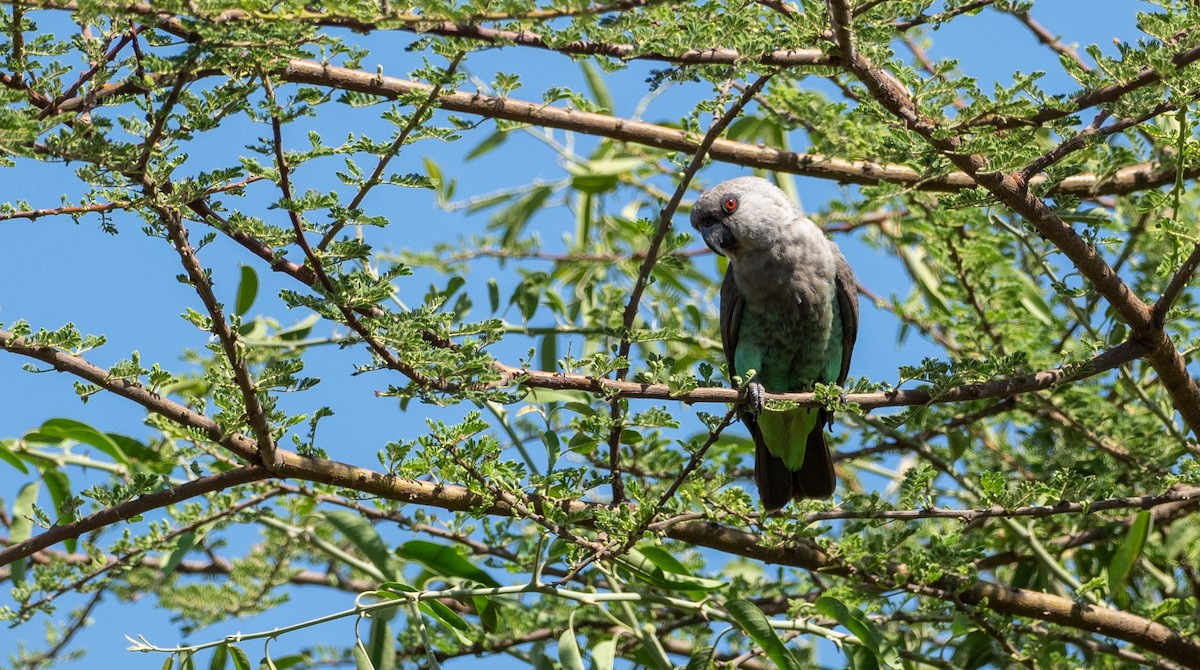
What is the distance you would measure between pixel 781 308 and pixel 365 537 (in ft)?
7.78

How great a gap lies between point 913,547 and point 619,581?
1171 millimetres

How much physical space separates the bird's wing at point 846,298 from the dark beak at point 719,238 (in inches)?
15.7

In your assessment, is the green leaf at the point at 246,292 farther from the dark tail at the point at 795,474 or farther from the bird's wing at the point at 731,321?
the bird's wing at the point at 731,321

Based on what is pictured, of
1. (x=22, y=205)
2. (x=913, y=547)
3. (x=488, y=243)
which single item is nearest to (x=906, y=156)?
(x=913, y=547)

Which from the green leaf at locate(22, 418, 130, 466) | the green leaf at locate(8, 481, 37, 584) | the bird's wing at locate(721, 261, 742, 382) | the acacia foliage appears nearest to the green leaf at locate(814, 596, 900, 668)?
the acacia foliage

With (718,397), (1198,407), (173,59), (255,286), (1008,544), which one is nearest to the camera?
(173,59)

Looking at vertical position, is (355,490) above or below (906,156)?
below

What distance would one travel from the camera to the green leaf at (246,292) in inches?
159

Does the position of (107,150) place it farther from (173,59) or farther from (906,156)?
(906,156)

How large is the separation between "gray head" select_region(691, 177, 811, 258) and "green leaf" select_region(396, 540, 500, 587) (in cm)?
225

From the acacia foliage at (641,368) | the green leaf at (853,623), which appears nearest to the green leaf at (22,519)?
the acacia foliage at (641,368)

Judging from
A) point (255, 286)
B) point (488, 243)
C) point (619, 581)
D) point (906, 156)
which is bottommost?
point (619, 581)

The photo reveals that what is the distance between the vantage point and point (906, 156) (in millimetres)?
3062

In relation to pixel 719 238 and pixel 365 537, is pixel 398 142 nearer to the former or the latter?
pixel 365 537
